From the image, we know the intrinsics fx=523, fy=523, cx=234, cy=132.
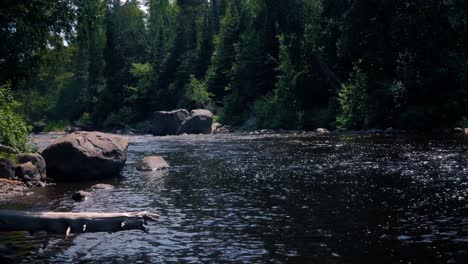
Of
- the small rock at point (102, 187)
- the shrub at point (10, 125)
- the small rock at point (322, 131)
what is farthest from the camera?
the small rock at point (322, 131)

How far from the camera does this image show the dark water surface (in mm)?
11539

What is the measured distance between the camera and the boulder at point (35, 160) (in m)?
23.6

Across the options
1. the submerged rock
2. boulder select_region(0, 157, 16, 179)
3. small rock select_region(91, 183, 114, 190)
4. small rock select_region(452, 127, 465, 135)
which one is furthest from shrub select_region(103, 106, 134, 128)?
small rock select_region(91, 183, 114, 190)

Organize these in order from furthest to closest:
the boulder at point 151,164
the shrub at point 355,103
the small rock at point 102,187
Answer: the shrub at point 355,103 → the boulder at point 151,164 → the small rock at point 102,187

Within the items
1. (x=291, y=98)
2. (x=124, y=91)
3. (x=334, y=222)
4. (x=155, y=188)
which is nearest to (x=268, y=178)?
(x=155, y=188)

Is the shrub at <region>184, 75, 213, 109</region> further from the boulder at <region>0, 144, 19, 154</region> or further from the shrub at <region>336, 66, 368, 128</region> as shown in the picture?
the boulder at <region>0, 144, 19, 154</region>

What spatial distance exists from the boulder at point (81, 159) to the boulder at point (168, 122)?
36.3 m

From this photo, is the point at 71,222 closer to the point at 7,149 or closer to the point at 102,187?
the point at 102,187

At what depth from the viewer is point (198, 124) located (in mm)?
59594

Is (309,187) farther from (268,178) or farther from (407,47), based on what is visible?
(407,47)

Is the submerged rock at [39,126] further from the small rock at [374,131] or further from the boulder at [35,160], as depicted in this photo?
the boulder at [35,160]

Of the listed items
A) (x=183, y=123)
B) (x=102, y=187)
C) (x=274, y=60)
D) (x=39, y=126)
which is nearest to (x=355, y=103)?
(x=274, y=60)

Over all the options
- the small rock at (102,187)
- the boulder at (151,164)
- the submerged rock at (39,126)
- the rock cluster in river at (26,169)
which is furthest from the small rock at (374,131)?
the submerged rock at (39,126)

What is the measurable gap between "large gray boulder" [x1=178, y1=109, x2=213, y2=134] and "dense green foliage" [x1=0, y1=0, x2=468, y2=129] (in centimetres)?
640
